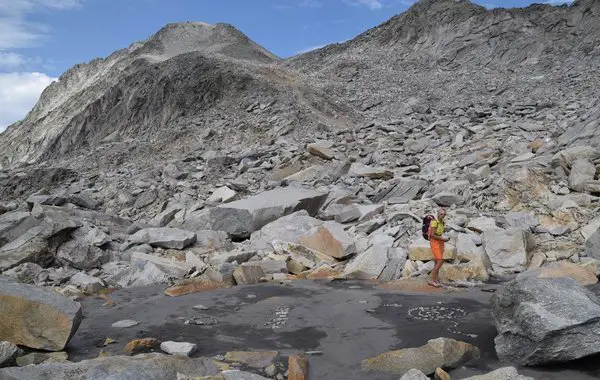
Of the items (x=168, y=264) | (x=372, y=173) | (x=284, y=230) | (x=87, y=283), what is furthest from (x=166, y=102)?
(x=87, y=283)

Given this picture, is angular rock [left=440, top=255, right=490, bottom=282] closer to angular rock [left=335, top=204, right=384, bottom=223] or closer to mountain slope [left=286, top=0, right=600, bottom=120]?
angular rock [left=335, top=204, right=384, bottom=223]

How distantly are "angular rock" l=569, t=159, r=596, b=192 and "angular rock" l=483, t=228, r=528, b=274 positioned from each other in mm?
2567

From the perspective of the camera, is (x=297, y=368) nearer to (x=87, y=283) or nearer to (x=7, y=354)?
(x=7, y=354)

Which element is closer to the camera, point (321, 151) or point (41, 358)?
point (41, 358)

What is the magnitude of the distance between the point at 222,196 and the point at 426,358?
1101 cm

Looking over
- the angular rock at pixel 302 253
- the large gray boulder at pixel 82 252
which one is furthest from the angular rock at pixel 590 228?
the large gray boulder at pixel 82 252

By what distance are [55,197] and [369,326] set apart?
528 inches

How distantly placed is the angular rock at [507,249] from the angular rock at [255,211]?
4686 millimetres

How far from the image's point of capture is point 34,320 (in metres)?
5.20

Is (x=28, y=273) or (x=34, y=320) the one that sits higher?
(x=34, y=320)

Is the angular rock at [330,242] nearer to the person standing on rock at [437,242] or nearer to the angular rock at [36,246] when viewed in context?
the person standing on rock at [437,242]

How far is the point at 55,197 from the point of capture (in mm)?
16219

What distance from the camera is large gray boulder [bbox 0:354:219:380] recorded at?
389 centimetres

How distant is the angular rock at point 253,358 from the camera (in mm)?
4848
